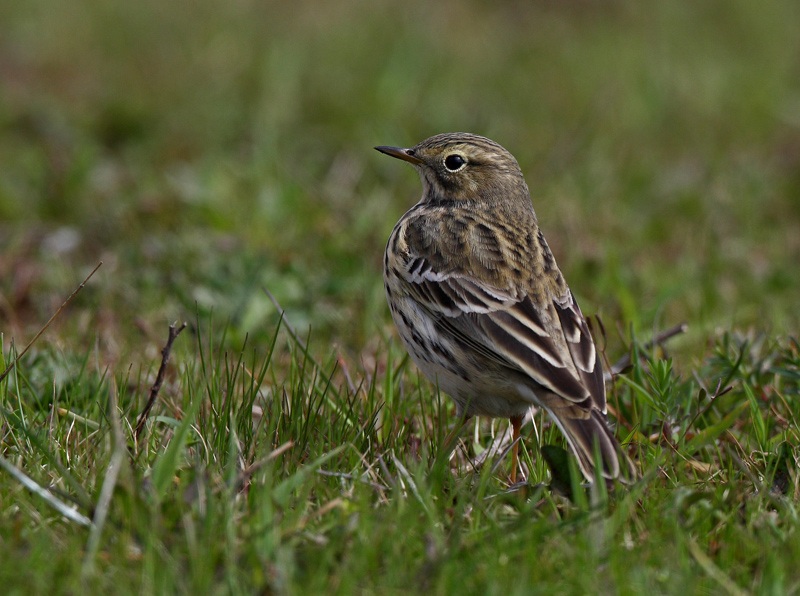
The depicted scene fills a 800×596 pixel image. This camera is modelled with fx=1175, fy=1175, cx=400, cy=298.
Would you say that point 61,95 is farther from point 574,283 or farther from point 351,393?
point 351,393

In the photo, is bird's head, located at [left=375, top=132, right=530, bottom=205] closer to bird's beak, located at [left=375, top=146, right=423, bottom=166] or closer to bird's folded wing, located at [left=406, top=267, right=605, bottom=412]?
bird's beak, located at [left=375, top=146, right=423, bottom=166]

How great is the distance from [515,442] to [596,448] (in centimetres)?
58

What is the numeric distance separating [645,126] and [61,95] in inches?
201

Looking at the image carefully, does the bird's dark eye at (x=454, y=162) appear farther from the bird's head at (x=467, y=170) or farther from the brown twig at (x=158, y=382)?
the brown twig at (x=158, y=382)

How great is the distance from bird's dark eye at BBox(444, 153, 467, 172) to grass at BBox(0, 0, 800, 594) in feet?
2.99

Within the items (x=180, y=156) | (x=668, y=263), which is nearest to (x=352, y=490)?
(x=668, y=263)

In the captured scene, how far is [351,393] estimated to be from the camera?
15.1ft

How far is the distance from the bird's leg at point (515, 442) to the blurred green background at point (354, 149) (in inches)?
42.0

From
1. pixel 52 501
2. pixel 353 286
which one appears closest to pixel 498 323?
pixel 52 501

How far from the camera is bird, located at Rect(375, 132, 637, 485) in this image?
4.08 metres

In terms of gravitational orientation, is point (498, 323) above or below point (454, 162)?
below

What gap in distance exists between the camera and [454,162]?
18.1 ft

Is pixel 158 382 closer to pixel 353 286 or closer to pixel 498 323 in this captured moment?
pixel 498 323

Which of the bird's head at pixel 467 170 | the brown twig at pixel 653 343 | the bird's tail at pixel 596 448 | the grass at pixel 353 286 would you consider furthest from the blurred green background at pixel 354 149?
the bird's tail at pixel 596 448
